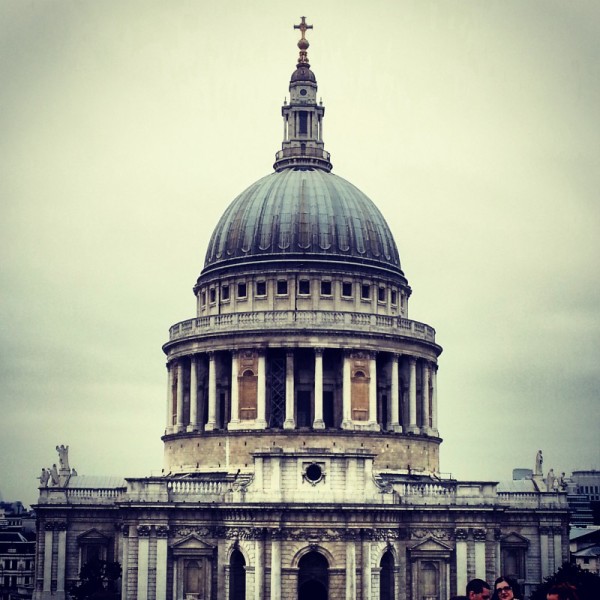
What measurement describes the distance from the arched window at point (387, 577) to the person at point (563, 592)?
55.9m

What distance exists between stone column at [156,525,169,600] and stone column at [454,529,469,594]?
17.4 metres

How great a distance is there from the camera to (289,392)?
89562mm

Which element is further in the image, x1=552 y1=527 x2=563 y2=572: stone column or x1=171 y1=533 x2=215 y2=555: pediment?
x1=552 y1=527 x2=563 y2=572: stone column

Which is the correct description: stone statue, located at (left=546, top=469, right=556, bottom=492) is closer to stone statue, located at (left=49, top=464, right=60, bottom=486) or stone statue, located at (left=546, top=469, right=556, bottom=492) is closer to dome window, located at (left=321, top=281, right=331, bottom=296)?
dome window, located at (left=321, top=281, right=331, bottom=296)

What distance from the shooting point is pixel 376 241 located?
97750 millimetres

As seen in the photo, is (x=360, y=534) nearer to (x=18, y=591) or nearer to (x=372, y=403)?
(x=372, y=403)

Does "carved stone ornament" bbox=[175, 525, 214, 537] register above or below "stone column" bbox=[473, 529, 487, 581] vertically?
above

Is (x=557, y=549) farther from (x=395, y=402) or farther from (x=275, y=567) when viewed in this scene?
(x=275, y=567)

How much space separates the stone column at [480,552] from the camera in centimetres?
8069

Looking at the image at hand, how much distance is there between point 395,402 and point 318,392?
229 inches

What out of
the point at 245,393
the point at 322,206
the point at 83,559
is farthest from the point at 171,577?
the point at 322,206

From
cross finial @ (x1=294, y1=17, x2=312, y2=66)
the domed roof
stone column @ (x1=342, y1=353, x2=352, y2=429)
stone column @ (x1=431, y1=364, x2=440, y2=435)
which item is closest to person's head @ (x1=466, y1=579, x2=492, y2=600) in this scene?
stone column @ (x1=342, y1=353, x2=352, y2=429)

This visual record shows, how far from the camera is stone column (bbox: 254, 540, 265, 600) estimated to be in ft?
252

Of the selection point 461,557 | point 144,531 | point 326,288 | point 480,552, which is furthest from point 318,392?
point 480,552
